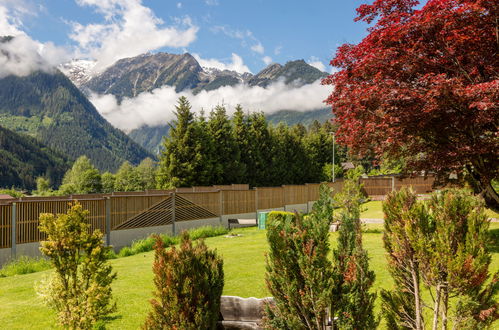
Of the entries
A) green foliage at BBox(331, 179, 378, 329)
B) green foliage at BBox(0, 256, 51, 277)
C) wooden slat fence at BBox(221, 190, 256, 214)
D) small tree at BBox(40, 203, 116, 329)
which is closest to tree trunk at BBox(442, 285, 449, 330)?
green foliage at BBox(331, 179, 378, 329)

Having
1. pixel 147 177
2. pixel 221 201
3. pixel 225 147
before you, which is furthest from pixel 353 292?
pixel 147 177

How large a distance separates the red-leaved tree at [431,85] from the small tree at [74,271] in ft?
24.8

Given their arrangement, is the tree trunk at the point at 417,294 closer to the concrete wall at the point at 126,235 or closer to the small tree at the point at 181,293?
the small tree at the point at 181,293

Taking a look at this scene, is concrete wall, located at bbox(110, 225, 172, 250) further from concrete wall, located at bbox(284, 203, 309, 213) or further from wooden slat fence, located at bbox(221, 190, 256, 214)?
concrete wall, located at bbox(284, 203, 309, 213)

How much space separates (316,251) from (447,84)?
7.00 meters

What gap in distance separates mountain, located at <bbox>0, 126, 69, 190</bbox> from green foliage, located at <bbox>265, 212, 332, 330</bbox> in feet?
497

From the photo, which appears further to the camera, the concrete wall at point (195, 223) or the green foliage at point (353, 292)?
the concrete wall at point (195, 223)

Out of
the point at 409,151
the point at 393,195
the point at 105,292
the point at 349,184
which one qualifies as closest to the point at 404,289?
the point at 393,195

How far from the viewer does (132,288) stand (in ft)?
27.8

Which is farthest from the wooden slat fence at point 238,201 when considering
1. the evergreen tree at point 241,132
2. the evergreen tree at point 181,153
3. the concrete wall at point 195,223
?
the evergreen tree at point 241,132

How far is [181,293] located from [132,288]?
194 inches

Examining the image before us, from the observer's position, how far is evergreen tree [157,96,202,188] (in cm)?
3256

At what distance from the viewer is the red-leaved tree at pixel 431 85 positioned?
9.31 meters

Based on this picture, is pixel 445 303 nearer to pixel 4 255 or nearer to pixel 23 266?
pixel 23 266
